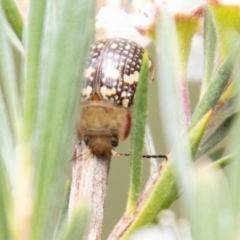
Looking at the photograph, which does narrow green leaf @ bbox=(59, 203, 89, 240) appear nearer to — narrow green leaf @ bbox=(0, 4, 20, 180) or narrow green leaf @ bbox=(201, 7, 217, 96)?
narrow green leaf @ bbox=(0, 4, 20, 180)

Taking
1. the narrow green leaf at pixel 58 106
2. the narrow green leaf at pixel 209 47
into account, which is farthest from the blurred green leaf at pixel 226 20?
the narrow green leaf at pixel 58 106

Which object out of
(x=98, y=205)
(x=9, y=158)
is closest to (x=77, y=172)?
(x=98, y=205)

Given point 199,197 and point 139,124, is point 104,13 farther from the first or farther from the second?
point 199,197

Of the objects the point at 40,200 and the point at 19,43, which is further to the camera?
the point at 19,43

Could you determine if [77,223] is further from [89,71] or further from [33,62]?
[89,71]

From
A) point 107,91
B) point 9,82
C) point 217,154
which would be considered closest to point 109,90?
point 107,91

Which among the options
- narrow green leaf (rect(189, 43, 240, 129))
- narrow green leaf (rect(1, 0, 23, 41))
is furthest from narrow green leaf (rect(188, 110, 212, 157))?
narrow green leaf (rect(1, 0, 23, 41))

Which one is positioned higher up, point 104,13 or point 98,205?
point 104,13

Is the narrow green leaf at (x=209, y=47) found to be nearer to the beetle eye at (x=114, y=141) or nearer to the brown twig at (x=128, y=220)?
the brown twig at (x=128, y=220)
